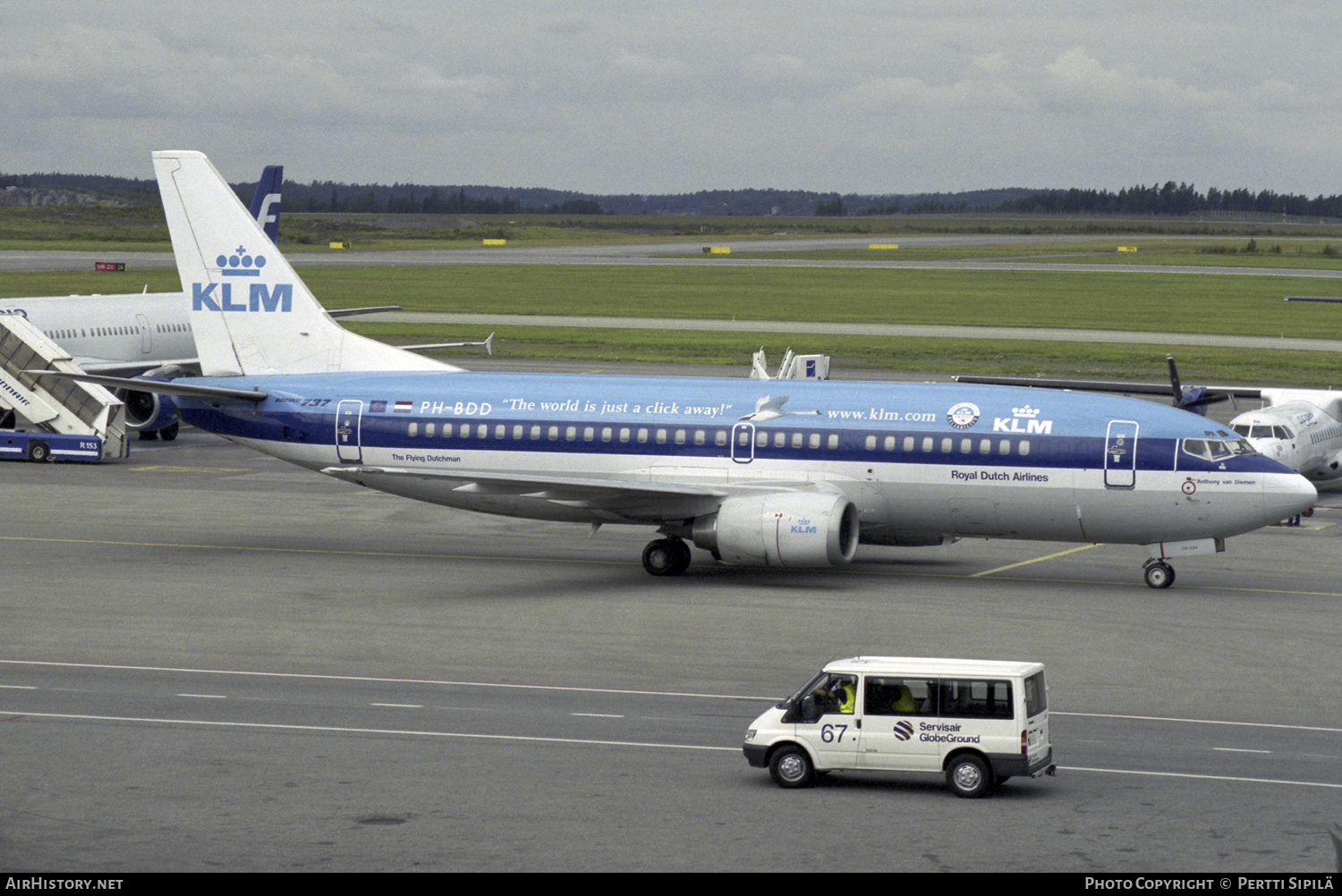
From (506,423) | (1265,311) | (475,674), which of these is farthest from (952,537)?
(1265,311)

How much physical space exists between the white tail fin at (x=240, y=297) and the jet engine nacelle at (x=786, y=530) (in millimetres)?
10064

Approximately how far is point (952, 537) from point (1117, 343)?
211 feet

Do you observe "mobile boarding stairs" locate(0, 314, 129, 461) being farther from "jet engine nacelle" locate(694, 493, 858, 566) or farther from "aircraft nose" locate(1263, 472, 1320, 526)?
"aircraft nose" locate(1263, 472, 1320, 526)

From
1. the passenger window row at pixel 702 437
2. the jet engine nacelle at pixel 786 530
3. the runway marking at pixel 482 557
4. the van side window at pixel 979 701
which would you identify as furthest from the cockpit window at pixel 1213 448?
the van side window at pixel 979 701

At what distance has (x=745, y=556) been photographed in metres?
36.0

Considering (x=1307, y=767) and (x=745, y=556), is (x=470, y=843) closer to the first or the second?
(x=1307, y=767)

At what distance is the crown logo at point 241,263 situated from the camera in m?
42.7

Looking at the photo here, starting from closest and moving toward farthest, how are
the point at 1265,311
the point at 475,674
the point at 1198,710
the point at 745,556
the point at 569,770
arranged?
the point at 569,770 < the point at 1198,710 < the point at 475,674 < the point at 745,556 < the point at 1265,311

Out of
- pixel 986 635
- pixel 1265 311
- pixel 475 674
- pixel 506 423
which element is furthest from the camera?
pixel 1265 311

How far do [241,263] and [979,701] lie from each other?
90.6 ft

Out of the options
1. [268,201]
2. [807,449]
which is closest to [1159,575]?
[807,449]

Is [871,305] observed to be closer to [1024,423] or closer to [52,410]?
[52,410]

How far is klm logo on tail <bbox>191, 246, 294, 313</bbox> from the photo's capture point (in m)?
42.6

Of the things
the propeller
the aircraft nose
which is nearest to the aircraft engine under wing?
the propeller
